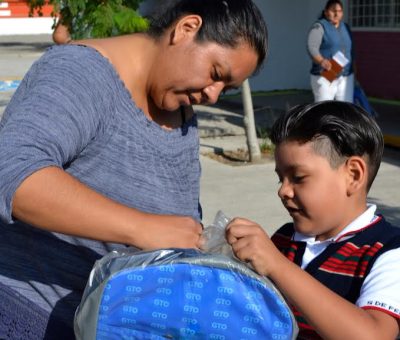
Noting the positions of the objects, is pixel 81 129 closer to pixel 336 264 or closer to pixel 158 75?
pixel 158 75

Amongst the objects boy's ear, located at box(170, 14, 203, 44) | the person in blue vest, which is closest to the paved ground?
the person in blue vest

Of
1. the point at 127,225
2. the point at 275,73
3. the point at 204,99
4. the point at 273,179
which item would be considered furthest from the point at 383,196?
the point at 275,73

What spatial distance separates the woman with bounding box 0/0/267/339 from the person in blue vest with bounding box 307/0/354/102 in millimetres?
7381

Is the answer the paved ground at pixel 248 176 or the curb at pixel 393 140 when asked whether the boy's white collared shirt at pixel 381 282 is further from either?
the curb at pixel 393 140

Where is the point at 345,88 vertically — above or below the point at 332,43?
below

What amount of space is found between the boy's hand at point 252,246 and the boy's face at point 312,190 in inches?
10.4

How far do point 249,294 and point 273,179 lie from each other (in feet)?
22.2

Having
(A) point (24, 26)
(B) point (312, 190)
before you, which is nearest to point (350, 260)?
(B) point (312, 190)

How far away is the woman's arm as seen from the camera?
189 cm

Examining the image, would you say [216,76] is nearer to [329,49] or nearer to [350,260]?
[350,260]

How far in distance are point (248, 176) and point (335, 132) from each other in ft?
21.3

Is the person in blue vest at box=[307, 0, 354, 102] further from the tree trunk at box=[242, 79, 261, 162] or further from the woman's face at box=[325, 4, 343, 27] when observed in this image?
the tree trunk at box=[242, 79, 261, 162]

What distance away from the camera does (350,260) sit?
2.22 metres

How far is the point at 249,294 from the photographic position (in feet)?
5.95
